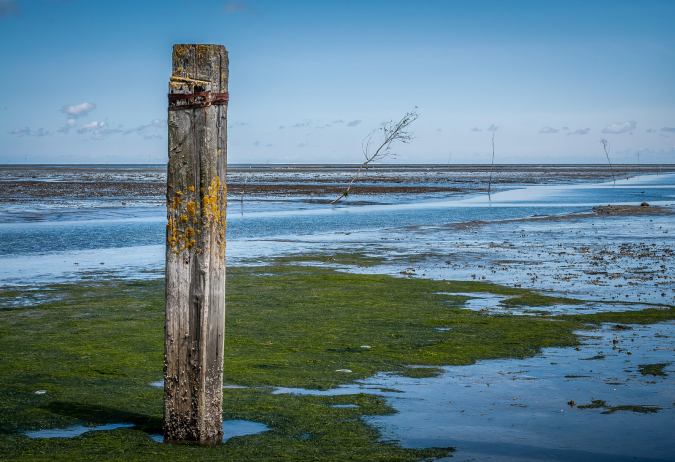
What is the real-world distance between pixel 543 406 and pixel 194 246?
13.3 ft

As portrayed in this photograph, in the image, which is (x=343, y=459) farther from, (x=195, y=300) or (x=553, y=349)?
(x=553, y=349)

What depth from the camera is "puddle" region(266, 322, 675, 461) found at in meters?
5.65

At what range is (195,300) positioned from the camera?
5.34 m

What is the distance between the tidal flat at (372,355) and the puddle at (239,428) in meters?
0.04

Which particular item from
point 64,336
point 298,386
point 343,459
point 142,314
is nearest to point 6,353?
point 64,336

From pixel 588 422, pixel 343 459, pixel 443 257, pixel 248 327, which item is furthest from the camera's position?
pixel 443 257

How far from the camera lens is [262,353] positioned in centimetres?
860

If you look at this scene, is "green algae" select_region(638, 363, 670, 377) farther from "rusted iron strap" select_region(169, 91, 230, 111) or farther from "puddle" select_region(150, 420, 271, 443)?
"rusted iron strap" select_region(169, 91, 230, 111)

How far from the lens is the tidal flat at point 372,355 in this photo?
18.7 feet

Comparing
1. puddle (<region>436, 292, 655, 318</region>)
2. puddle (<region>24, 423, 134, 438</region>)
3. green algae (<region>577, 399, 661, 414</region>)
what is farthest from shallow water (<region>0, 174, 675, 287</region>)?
green algae (<region>577, 399, 661, 414</region>)

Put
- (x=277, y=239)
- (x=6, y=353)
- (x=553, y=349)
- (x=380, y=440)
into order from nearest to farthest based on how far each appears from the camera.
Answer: (x=380, y=440)
(x=6, y=353)
(x=553, y=349)
(x=277, y=239)

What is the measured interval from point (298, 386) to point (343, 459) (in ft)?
6.91

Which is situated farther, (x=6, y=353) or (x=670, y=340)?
(x=670, y=340)

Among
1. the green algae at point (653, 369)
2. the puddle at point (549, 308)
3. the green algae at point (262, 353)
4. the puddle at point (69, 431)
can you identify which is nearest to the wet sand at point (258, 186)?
the green algae at point (262, 353)
